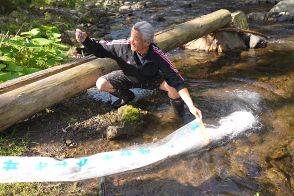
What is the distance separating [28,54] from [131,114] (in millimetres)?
2363

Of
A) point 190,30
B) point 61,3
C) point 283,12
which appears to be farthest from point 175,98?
point 61,3

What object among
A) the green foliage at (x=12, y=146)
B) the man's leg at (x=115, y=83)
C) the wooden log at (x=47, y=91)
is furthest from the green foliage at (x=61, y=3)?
the green foliage at (x=12, y=146)

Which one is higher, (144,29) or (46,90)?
(144,29)

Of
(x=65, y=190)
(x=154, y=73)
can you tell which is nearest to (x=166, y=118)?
(x=154, y=73)

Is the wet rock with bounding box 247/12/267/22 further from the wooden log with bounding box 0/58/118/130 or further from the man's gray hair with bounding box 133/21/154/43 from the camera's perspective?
the man's gray hair with bounding box 133/21/154/43

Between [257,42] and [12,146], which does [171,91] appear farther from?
[257,42]

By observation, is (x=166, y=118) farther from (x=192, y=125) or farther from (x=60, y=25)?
(x=60, y=25)

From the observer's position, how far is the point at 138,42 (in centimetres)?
465

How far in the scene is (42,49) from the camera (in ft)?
21.8

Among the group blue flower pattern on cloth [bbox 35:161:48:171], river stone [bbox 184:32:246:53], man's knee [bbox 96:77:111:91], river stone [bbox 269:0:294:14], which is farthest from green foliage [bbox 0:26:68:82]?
river stone [bbox 269:0:294:14]

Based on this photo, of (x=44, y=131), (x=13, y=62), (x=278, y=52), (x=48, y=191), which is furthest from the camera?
(x=278, y=52)

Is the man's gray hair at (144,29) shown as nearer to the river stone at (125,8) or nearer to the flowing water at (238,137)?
the flowing water at (238,137)

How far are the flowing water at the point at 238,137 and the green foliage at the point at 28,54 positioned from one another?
7.07 feet

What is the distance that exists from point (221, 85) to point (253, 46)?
3.05m
